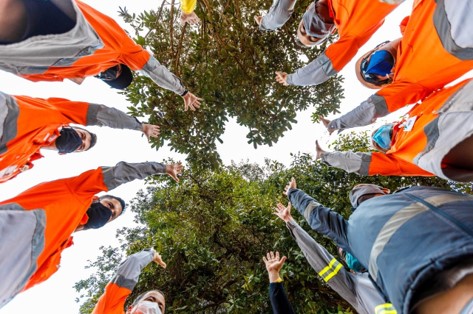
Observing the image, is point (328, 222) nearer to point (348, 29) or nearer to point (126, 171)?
point (348, 29)

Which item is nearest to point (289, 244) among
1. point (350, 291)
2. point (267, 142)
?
point (350, 291)

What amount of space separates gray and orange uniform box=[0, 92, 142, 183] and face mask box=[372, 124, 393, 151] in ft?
10.5

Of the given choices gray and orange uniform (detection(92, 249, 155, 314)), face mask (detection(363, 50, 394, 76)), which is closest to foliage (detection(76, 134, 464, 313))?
gray and orange uniform (detection(92, 249, 155, 314))

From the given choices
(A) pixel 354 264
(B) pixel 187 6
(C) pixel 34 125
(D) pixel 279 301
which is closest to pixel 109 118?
(C) pixel 34 125

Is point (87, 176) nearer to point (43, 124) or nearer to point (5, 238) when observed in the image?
point (43, 124)

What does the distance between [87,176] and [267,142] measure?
365cm

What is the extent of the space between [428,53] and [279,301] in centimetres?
271

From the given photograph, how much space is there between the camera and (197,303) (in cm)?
443

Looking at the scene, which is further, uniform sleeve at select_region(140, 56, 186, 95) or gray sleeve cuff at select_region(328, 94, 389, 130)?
uniform sleeve at select_region(140, 56, 186, 95)

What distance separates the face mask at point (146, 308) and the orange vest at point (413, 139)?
3.17m

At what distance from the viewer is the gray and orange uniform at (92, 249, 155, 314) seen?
316 cm

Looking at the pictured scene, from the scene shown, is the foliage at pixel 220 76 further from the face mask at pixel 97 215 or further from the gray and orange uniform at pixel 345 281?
the gray and orange uniform at pixel 345 281

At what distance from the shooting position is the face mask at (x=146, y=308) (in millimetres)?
2986

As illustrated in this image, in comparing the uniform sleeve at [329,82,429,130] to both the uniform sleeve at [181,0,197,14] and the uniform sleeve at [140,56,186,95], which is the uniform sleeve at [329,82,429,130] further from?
the uniform sleeve at [181,0,197,14]
